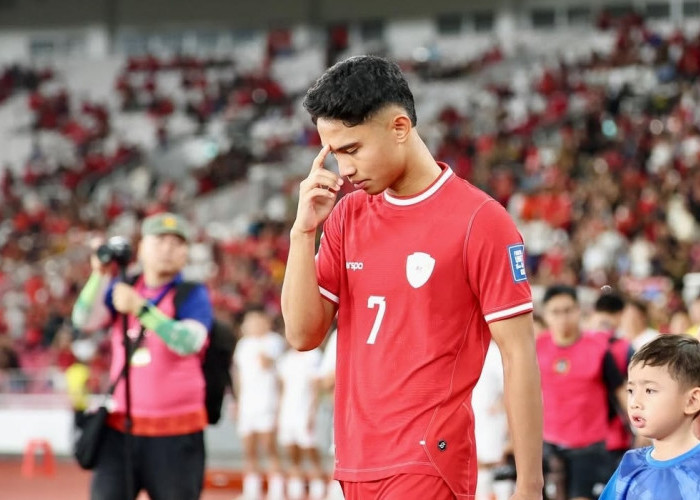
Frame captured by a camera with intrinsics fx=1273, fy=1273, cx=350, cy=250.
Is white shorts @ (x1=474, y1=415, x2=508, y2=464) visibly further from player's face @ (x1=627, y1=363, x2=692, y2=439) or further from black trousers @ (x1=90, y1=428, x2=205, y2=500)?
player's face @ (x1=627, y1=363, x2=692, y2=439)

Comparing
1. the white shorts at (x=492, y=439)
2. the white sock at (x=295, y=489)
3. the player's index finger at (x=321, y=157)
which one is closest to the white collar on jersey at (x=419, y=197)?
the player's index finger at (x=321, y=157)

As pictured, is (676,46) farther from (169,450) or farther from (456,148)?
(169,450)

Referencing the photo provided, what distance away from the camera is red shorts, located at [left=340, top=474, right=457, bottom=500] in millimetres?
3945

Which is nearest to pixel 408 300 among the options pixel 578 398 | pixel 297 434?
pixel 578 398

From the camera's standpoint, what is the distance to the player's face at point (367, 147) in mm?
4004

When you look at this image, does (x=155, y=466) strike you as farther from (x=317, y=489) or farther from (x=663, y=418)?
(x=317, y=489)

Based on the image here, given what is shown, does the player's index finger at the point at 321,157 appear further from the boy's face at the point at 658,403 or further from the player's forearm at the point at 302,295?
the boy's face at the point at 658,403

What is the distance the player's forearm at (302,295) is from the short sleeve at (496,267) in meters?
0.51

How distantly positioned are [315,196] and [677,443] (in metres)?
1.49

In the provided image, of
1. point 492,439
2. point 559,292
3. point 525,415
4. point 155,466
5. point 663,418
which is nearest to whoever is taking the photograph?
point 525,415

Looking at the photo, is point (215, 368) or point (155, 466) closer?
point (155, 466)

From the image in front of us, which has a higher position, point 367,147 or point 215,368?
point 367,147

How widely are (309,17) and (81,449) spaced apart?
109 ft

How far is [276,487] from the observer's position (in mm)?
14469
